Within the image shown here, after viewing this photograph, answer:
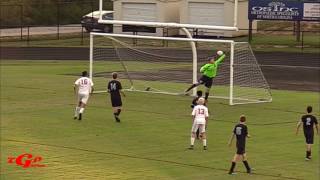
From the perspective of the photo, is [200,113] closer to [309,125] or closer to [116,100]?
[309,125]

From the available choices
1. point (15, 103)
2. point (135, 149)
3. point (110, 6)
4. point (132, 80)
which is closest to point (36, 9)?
point (110, 6)

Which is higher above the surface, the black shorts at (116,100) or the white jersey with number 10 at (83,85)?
the white jersey with number 10 at (83,85)

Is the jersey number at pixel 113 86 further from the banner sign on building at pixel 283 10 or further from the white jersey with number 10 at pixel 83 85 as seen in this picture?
Answer: the banner sign on building at pixel 283 10

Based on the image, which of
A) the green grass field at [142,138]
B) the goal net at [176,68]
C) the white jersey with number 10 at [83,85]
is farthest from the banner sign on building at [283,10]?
the white jersey with number 10 at [83,85]

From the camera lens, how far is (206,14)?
161 feet

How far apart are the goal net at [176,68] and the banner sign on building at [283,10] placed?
10182 millimetres

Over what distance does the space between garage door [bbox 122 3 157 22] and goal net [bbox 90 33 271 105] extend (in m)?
1.64

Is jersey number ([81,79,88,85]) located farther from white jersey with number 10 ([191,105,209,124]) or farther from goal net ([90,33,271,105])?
white jersey with number 10 ([191,105,209,124])

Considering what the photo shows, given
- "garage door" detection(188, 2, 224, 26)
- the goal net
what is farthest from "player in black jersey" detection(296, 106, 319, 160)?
"garage door" detection(188, 2, 224, 26)

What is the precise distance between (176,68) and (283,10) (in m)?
15.4

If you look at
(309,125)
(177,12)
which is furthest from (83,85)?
(177,12)

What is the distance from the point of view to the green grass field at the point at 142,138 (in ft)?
70.9

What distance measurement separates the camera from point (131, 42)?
49.1 meters

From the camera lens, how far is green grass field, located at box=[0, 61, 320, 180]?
70.9 ft
